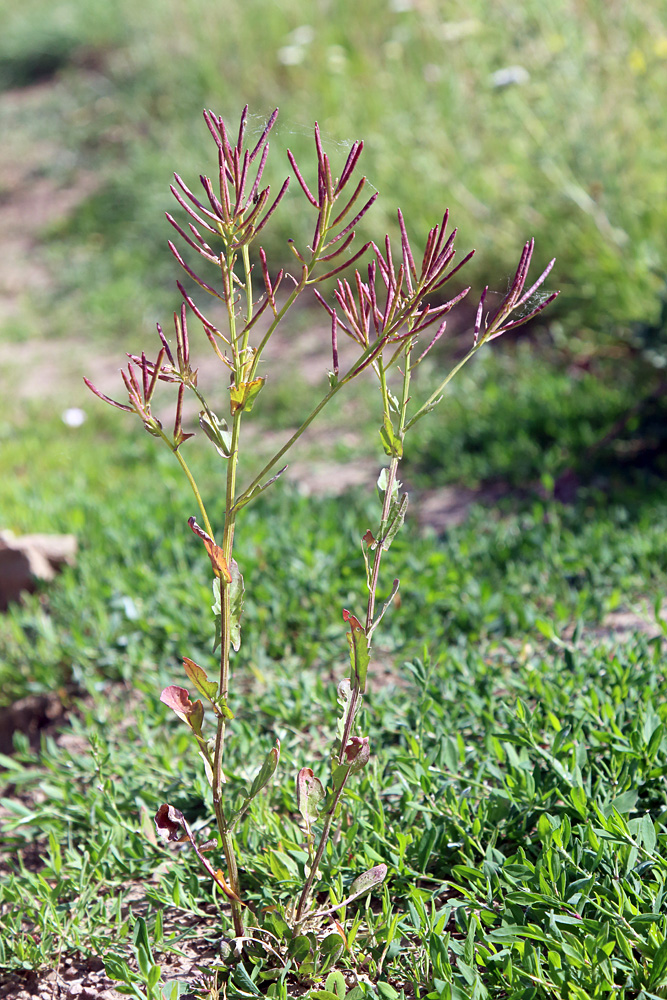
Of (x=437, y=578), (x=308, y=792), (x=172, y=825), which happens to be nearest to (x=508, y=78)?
(x=437, y=578)

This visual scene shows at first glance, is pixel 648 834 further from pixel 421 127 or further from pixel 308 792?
pixel 421 127

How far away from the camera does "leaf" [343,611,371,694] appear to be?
52.7 inches

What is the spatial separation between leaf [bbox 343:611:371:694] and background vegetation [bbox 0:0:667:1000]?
0.47 metres

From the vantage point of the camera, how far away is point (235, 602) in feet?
4.46

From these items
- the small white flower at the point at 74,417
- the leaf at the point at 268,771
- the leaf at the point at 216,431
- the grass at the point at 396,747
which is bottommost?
the small white flower at the point at 74,417

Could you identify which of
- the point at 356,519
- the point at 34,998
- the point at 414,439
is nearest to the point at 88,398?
the point at 414,439

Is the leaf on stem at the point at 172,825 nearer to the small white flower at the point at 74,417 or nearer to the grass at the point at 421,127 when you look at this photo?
the grass at the point at 421,127

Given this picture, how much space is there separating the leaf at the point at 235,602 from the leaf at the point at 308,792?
10.6 inches

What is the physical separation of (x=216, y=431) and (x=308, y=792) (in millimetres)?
614

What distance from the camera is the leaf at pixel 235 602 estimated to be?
134 cm

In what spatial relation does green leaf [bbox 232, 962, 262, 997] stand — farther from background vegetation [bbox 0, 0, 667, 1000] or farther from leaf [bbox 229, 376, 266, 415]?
leaf [bbox 229, 376, 266, 415]

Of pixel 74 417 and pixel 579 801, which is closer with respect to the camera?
pixel 579 801

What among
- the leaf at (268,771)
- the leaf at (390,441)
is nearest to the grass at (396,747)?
the leaf at (268,771)

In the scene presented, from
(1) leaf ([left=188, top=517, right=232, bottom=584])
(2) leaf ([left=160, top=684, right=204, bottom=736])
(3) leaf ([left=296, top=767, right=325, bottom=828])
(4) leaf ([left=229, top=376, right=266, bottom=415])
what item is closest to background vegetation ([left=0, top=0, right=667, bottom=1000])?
(3) leaf ([left=296, top=767, right=325, bottom=828])
